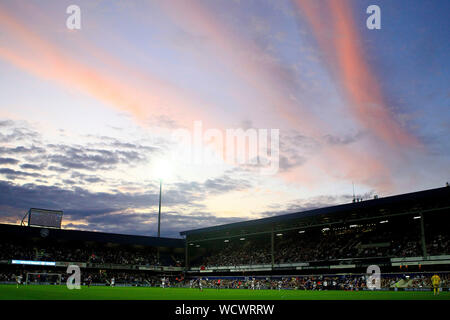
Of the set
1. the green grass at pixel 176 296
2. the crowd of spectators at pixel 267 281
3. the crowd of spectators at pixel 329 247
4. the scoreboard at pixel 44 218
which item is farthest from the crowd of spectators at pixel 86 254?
the green grass at pixel 176 296

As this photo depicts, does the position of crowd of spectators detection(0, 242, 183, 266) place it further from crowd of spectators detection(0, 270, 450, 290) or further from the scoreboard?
the scoreboard

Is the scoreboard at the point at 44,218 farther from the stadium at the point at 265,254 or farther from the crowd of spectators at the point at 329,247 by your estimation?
the crowd of spectators at the point at 329,247

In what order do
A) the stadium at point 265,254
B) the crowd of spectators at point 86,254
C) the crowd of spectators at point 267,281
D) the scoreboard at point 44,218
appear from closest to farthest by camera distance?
the crowd of spectators at point 267,281
the stadium at point 265,254
the crowd of spectators at point 86,254
the scoreboard at point 44,218

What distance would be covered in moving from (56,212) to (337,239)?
53.3 metres

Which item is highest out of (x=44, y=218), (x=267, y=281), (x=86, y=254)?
(x=44, y=218)

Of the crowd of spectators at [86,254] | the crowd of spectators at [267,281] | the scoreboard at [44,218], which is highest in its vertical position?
the scoreboard at [44,218]

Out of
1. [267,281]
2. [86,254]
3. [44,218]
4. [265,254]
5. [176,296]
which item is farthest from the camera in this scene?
[86,254]

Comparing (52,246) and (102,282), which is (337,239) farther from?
(52,246)

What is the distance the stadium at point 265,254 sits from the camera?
49719 millimetres

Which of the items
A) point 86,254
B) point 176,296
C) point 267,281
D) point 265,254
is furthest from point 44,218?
point 176,296

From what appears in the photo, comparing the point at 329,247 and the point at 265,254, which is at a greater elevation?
the point at 329,247

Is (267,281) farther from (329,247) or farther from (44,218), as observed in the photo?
(44,218)

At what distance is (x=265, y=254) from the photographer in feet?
240
